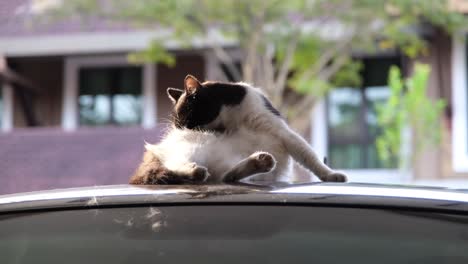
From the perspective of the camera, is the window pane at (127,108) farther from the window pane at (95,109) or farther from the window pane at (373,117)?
the window pane at (373,117)

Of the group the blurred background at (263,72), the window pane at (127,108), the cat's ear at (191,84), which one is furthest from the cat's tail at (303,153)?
the window pane at (127,108)

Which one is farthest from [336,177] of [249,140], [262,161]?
[262,161]

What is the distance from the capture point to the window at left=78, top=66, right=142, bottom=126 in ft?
45.4

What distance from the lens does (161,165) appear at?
8.11 feet

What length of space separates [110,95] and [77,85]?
553 mm

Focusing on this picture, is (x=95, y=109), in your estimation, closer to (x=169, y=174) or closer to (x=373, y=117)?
(x=373, y=117)

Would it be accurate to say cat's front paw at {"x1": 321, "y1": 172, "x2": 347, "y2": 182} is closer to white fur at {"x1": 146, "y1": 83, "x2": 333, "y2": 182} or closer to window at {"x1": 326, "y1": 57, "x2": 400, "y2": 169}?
white fur at {"x1": 146, "y1": 83, "x2": 333, "y2": 182}

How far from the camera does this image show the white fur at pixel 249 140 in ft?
8.39

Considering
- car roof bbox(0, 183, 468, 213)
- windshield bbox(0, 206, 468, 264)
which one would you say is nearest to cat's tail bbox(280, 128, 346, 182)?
car roof bbox(0, 183, 468, 213)

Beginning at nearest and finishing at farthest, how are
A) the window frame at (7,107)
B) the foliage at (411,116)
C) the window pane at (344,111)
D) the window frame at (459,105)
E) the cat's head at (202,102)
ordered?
the cat's head at (202,102)
the foliage at (411,116)
the window frame at (459,105)
the window pane at (344,111)
the window frame at (7,107)

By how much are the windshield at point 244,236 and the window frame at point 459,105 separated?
11031 mm

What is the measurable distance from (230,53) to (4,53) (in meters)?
3.39

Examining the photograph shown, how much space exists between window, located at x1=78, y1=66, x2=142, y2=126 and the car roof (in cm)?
1179

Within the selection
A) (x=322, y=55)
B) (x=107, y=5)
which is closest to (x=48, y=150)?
(x=107, y=5)
